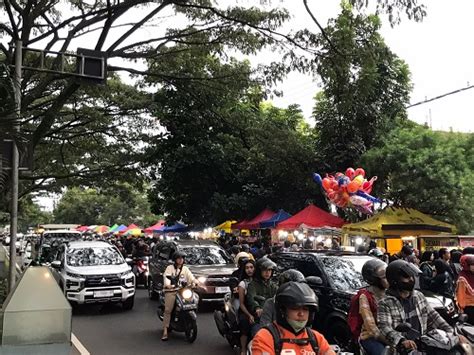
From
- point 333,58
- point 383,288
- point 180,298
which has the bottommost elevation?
point 180,298

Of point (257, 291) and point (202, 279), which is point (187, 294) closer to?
point (257, 291)

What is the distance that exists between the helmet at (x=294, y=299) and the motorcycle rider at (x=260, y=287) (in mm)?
3253

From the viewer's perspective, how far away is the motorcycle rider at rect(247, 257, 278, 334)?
21.4 feet

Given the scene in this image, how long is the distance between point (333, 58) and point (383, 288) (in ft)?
21.5

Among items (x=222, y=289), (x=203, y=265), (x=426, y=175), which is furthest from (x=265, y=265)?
(x=426, y=175)

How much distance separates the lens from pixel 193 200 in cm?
2688

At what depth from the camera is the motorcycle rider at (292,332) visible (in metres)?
3.11

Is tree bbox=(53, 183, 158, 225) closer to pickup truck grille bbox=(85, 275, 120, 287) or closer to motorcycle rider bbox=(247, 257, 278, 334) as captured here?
pickup truck grille bbox=(85, 275, 120, 287)

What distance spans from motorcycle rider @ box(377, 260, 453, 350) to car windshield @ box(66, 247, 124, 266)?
9996mm

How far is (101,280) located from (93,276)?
21cm

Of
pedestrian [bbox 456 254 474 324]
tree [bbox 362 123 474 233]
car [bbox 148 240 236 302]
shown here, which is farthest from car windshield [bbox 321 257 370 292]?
tree [bbox 362 123 474 233]

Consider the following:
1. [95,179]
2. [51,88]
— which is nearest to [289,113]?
[95,179]

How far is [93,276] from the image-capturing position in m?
12.2

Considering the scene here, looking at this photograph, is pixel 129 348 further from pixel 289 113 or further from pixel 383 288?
pixel 289 113
